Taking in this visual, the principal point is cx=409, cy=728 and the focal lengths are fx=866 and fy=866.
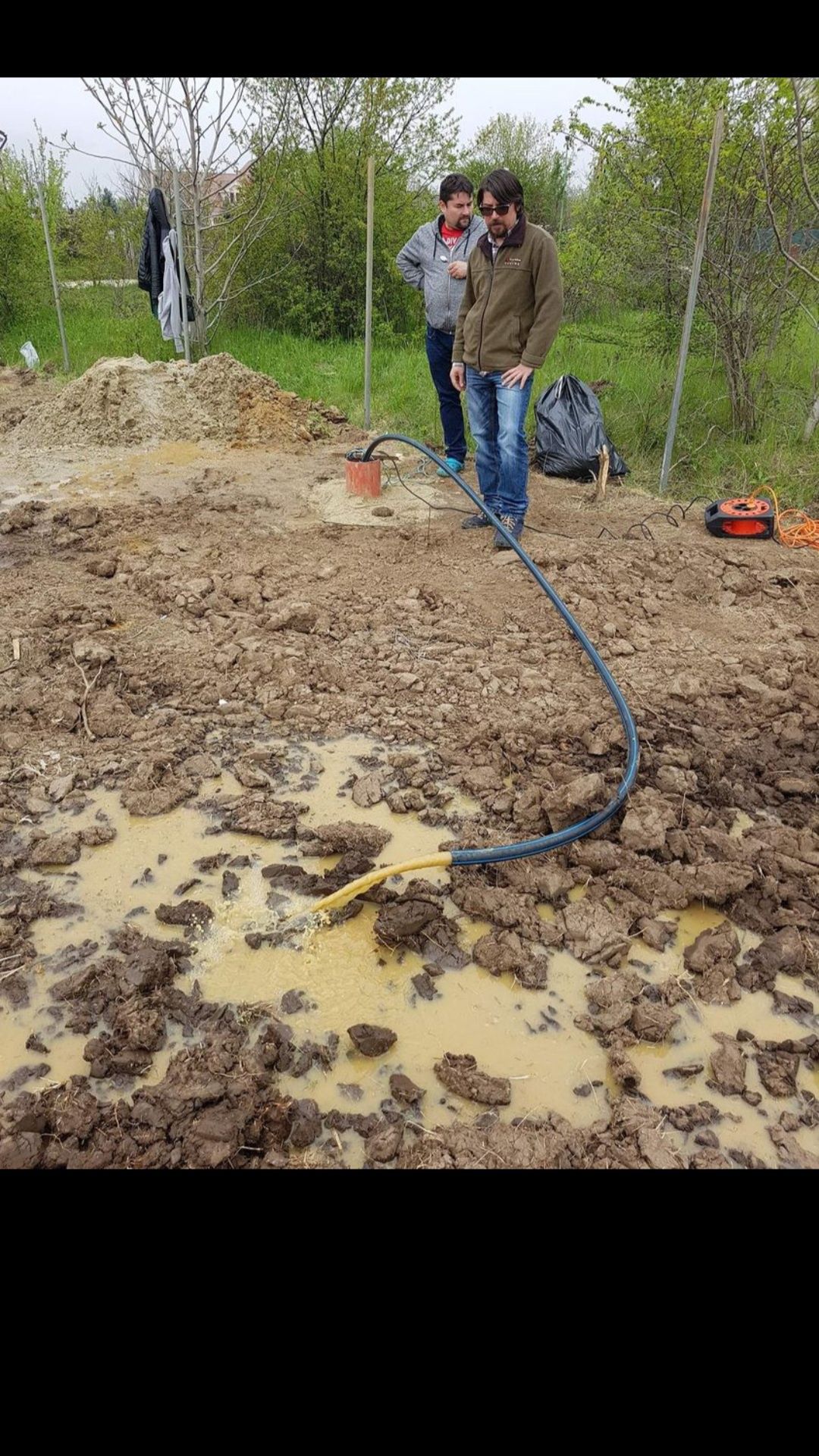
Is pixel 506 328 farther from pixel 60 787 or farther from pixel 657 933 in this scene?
pixel 657 933

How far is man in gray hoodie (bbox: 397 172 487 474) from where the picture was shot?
5.50 metres

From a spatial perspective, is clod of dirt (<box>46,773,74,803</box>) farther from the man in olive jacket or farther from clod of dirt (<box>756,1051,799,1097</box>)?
the man in olive jacket

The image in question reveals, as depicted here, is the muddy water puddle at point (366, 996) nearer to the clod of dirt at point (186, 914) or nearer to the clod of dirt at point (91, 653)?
the clod of dirt at point (186, 914)

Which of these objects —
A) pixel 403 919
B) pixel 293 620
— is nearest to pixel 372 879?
pixel 403 919

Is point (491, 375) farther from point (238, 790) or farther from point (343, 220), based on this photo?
point (343, 220)

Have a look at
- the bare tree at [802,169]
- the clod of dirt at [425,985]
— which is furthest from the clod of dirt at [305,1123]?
the bare tree at [802,169]

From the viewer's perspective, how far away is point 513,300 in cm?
481

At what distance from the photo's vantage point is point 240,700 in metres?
3.92

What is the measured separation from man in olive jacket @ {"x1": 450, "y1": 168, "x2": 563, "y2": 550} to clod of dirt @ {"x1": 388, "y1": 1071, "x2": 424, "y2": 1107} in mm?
3816

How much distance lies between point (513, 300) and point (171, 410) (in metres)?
4.92

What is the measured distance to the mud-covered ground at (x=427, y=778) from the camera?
2.14 meters

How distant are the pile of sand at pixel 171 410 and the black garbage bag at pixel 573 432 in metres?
2.55

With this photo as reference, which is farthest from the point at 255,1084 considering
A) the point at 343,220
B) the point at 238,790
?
the point at 343,220

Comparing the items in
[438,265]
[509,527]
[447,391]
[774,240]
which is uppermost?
[774,240]
